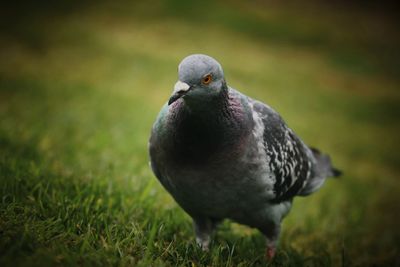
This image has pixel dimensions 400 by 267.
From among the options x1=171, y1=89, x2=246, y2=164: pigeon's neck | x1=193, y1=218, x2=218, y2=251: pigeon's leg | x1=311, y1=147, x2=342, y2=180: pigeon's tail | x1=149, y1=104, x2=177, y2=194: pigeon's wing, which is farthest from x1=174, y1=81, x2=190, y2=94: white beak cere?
x1=311, y1=147, x2=342, y2=180: pigeon's tail

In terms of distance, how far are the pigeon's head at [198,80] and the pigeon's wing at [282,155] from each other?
0.81 metres

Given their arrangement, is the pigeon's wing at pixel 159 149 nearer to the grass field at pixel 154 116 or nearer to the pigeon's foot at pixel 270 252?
the grass field at pixel 154 116

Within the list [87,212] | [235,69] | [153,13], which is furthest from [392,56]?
[87,212]

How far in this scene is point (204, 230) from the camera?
13.9ft

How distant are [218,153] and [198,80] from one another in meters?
0.66

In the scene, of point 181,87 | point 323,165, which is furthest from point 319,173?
point 181,87

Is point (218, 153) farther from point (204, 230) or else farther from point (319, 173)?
point (319, 173)

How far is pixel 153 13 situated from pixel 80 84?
9409 mm

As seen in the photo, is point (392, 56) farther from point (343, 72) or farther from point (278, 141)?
point (278, 141)

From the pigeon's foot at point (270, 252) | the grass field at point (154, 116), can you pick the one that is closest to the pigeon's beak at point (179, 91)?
the grass field at point (154, 116)

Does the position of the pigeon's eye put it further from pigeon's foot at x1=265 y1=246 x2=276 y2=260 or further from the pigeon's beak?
pigeon's foot at x1=265 y1=246 x2=276 y2=260

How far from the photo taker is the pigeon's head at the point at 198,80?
3127mm

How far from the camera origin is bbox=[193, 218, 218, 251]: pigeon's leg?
4.20 metres

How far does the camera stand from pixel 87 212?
3.65 m
